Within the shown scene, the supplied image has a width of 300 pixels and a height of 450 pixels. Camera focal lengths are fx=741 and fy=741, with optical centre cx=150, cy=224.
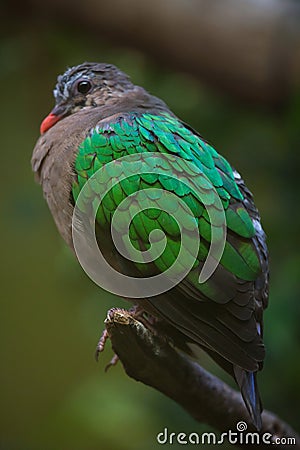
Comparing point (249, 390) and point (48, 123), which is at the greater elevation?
point (48, 123)

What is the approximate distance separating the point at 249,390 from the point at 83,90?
935 mm

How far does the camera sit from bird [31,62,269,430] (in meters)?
1.58

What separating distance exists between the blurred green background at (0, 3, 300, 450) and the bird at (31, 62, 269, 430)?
0.87 m

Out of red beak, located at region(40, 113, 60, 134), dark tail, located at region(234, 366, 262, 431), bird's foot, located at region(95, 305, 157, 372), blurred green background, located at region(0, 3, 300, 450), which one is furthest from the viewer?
blurred green background, located at region(0, 3, 300, 450)

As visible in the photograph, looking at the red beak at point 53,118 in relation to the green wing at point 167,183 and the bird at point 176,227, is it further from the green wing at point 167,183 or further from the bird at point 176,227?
the green wing at point 167,183

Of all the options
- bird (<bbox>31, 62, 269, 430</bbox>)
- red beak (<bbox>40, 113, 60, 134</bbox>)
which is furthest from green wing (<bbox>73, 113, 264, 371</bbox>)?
red beak (<bbox>40, 113, 60, 134</bbox>)

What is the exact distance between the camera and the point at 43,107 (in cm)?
309

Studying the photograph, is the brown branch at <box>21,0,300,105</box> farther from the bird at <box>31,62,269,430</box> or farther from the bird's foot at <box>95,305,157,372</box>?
the bird's foot at <box>95,305,157,372</box>

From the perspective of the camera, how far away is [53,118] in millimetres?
2027

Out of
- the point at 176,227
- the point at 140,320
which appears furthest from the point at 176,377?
the point at 176,227

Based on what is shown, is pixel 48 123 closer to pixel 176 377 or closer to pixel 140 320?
pixel 140 320

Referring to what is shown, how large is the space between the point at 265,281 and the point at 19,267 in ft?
8.39

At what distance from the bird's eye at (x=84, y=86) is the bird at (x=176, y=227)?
132 mm

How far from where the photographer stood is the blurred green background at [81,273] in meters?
2.63
